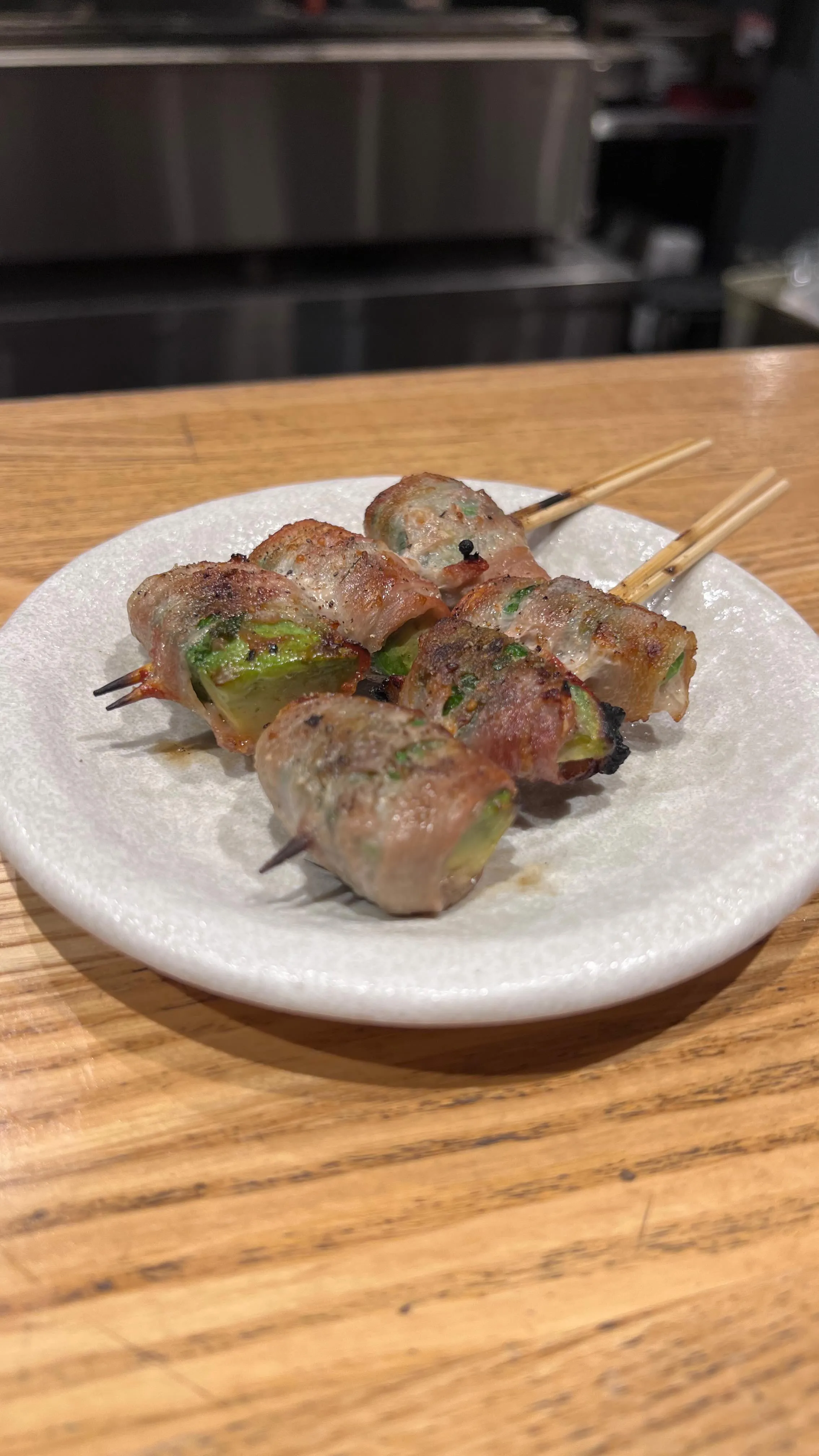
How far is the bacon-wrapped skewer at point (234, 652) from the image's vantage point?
1.55 meters

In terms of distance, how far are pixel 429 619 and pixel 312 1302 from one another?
1.01 m

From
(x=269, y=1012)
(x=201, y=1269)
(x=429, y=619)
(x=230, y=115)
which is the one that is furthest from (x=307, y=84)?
(x=201, y=1269)

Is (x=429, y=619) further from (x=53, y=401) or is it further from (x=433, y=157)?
(x=433, y=157)

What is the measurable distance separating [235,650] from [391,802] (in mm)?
391

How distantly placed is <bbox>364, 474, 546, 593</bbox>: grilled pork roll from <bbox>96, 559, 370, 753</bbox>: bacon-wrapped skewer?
276 millimetres

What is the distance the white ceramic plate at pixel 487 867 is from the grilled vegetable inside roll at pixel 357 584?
0.26m

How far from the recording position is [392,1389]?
99 cm

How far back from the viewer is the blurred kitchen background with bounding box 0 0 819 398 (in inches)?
199

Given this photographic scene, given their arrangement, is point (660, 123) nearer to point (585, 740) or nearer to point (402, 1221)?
point (585, 740)

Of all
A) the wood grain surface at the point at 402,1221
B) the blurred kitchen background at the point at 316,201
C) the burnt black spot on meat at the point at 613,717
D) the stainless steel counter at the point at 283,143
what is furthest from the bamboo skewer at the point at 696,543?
the stainless steel counter at the point at 283,143

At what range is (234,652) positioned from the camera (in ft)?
5.09

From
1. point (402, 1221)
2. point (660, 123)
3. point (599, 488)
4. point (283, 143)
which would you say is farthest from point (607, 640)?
point (660, 123)

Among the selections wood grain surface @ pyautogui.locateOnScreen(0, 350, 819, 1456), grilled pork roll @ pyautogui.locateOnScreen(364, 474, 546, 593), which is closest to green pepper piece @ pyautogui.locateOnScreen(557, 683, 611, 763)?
wood grain surface @ pyautogui.locateOnScreen(0, 350, 819, 1456)

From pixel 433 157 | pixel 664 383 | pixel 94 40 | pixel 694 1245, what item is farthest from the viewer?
pixel 433 157
